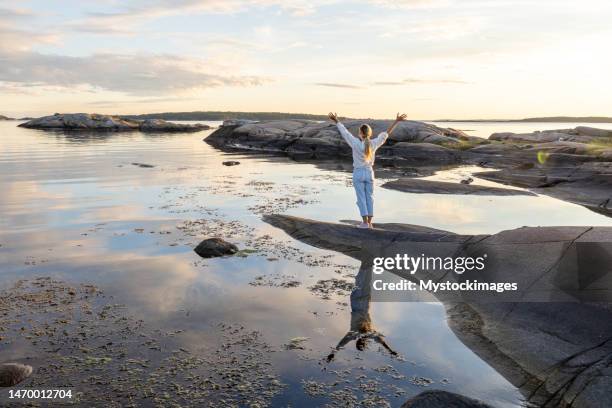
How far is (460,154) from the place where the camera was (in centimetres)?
5084

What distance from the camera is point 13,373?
6.83m

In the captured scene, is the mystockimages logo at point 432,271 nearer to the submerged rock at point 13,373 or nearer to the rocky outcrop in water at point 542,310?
the rocky outcrop in water at point 542,310

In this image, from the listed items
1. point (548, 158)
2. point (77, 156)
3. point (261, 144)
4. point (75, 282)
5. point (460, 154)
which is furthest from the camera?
point (261, 144)

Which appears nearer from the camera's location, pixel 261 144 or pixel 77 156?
pixel 77 156

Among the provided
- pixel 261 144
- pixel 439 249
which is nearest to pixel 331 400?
pixel 439 249

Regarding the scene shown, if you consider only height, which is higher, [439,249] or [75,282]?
[439,249]

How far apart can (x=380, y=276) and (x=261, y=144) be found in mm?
56469

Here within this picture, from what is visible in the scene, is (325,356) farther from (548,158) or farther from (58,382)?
(548,158)

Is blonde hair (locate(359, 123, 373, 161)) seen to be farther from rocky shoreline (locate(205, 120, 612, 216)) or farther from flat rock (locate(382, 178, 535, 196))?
flat rock (locate(382, 178, 535, 196))

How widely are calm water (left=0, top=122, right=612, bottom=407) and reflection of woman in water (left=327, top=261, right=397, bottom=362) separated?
6.6 inches

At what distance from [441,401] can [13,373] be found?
227 inches

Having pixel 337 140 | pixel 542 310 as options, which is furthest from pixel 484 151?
→ pixel 542 310

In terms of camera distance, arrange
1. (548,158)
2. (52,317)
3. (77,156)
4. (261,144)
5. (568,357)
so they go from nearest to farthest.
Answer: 1. (568,357)
2. (52,317)
3. (548,158)
4. (77,156)
5. (261,144)

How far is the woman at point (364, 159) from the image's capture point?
14.2 metres
